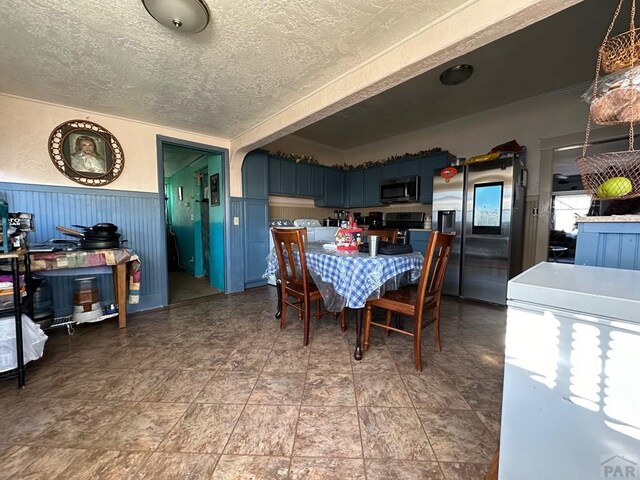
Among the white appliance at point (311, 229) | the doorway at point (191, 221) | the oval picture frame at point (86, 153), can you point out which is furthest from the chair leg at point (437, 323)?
the oval picture frame at point (86, 153)

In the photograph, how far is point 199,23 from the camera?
4.84ft

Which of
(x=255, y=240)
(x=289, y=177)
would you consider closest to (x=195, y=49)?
(x=255, y=240)

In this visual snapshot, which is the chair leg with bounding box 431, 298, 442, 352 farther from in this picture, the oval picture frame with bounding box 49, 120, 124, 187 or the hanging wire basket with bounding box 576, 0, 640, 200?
the oval picture frame with bounding box 49, 120, 124, 187

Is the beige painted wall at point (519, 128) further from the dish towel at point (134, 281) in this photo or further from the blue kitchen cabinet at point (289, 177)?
the dish towel at point (134, 281)

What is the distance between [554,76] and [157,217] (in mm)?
5021

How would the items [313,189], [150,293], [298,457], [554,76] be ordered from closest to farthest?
[298,457] < [554,76] < [150,293] < [313,189]

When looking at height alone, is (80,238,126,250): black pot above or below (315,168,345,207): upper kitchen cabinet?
below

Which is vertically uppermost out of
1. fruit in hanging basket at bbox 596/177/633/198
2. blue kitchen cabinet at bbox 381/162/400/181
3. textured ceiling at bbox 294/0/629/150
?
textured ceiling at bbox 294/0/629/150

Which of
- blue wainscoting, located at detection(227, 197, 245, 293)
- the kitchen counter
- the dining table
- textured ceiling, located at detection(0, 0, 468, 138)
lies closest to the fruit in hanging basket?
the kitchen counter

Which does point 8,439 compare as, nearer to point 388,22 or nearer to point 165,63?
point 165,63

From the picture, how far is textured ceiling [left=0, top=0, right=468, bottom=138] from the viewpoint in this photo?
142 centimetres

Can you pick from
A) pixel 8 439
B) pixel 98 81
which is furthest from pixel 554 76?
pixel 8 439

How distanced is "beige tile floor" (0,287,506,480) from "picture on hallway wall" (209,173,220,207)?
7.15ft

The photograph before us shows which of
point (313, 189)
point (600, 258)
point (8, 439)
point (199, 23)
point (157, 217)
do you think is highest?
point (199, 23)
